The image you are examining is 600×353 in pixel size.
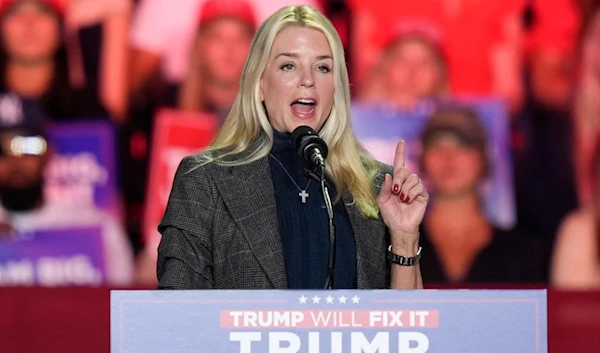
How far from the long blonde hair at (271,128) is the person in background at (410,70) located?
8.36 feet

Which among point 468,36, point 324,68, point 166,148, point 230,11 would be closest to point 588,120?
point 468,36

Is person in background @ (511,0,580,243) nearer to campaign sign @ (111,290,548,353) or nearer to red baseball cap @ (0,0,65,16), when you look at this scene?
red baseball cap @ (0,0,65,16)

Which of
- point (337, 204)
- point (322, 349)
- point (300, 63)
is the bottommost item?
point (322, 349)

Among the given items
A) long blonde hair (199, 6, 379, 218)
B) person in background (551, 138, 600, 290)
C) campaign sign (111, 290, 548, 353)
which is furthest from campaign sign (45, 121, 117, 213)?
campaign sign (111, 290, 548, 353)

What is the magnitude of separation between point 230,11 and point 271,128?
266 cm

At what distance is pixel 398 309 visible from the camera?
1556 millimetres

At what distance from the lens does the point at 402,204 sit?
2.04 m

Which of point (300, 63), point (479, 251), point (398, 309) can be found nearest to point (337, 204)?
point (300, 63)

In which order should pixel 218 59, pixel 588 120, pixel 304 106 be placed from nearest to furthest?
pixel 304 106, pixel 218 59, pixel 588 120

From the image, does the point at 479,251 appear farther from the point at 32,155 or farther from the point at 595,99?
the point at 32,155

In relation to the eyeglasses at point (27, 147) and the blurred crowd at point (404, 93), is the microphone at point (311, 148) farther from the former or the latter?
the eyeglasses at point (27, 147)

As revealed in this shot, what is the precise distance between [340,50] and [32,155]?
283 cm

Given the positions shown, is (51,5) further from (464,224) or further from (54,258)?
(464,224)

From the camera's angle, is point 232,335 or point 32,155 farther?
point 32,155
